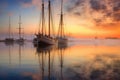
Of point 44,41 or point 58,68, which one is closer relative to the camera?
point 58,68

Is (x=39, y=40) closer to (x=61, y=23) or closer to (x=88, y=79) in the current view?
(x=61, y=23)

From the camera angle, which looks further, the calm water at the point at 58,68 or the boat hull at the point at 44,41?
the boat hull at the point at 44,41

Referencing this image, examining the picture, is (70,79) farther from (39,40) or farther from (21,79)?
(39,40)

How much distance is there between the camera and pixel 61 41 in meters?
92.5

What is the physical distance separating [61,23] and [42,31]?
20.3 metres

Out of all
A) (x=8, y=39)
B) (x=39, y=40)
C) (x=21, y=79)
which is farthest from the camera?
(x=8, y=39)

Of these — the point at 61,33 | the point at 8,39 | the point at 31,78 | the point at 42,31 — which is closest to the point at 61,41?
the point at 61,33

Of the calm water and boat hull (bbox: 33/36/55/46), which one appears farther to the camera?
boat hull (bbox: 33/36/55/46)

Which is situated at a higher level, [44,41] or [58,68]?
[58,68]

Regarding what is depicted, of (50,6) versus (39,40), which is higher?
(50,6)

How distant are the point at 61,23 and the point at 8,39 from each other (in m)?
46.5

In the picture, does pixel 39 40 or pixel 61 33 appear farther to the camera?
pixel 61 33

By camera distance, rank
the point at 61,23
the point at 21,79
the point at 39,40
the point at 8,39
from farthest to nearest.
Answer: the point at 8,39 → the point at 61,23 → the point at 39,40 → the point at 21,79

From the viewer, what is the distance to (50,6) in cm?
6919
